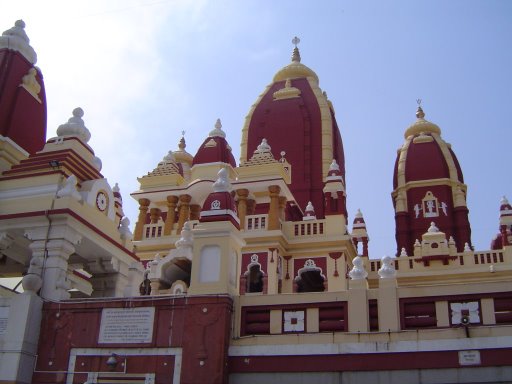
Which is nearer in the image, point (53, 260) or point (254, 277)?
point (53, 260)

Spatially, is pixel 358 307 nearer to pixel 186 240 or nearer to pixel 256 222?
pixel 186 240

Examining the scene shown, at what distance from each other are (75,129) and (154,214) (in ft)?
39.8

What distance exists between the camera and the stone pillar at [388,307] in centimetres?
913

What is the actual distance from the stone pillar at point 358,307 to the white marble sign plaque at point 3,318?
225 inches

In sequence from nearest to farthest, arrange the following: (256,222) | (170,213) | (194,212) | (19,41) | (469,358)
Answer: (469,358) < (19,41) < (256,222) < (170,213) < (194,212)

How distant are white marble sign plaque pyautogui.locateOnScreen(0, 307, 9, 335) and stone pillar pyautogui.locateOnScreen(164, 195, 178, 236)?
12677 millimetres

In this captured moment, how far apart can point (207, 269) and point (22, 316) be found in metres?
3.19

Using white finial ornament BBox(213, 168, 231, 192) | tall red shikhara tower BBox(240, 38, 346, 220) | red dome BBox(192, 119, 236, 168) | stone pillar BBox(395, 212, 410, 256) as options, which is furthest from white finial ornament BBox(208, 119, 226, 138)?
white finial ornament BBox(213, 168, 231, 192)

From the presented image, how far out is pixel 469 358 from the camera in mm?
8547

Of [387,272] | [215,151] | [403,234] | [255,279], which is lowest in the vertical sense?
[387,272]

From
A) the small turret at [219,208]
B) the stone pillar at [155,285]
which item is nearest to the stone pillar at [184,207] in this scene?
the stone pillar at [155,285]

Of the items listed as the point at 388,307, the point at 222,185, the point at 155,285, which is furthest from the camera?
the point at 155,285

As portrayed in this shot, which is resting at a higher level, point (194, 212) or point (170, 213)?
point (194, 212)

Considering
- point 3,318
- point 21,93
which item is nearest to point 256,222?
point 21,93
